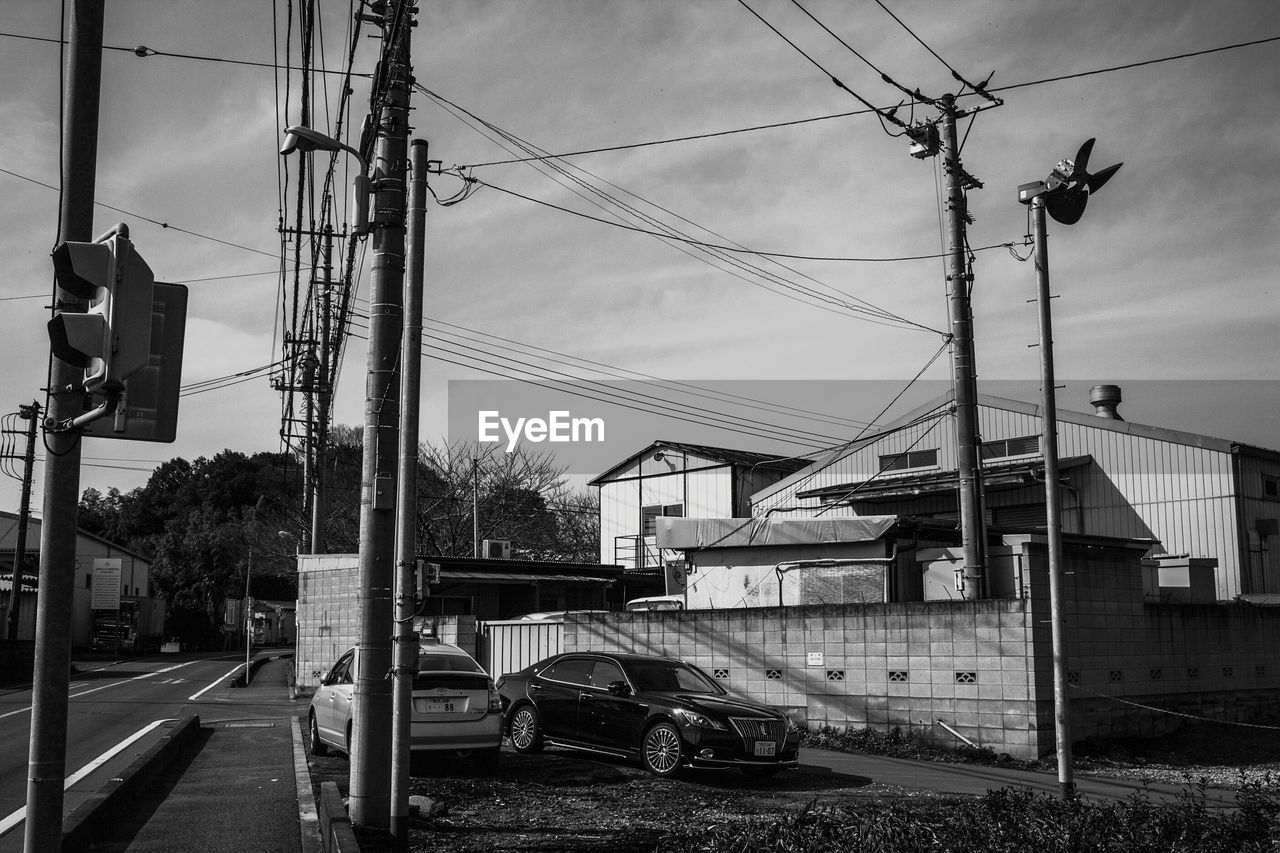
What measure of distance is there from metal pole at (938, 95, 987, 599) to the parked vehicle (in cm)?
721

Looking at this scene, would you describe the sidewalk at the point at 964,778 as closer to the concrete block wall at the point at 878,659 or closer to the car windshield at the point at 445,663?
the concrete block wall at the point at 878,659

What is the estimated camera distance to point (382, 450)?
31.3ft

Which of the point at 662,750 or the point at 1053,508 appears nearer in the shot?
the point at 1053,508

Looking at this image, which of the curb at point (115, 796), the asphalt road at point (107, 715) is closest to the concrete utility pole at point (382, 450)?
the curb at point (115, 796)

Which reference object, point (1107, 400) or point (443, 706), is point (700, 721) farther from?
point (1107, 400)

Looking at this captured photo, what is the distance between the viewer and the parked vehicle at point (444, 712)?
13.1m

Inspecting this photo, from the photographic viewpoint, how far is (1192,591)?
68.3 feet

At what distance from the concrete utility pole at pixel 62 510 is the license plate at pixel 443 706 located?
7876 mm

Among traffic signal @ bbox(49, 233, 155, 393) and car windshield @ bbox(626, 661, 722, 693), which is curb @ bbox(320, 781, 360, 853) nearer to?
traffic signal @ bbox(49, 233, 155, 393)

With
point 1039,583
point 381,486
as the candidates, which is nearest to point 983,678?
point 1039,583

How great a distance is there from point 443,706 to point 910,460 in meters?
22.0

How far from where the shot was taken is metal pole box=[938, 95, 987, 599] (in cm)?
1634

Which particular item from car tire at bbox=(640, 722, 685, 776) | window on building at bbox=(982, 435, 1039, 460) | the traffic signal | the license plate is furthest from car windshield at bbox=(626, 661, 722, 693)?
window on building at bbox=(982, 435, 1039, 460)

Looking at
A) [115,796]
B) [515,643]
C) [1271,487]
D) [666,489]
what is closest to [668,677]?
[115,796]
